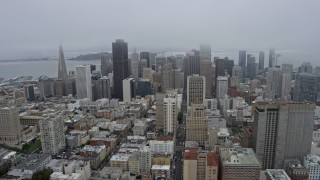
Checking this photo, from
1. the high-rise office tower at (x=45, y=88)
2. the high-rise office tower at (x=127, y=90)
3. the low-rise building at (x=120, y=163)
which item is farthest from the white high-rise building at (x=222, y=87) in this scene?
the high-rise office tower at (x=45, y=88)

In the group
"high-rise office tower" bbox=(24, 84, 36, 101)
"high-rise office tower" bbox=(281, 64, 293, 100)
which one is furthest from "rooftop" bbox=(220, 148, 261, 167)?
"high-rise office tower" bbox=(24, 84, 36, 101)

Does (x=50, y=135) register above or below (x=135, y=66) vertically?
below

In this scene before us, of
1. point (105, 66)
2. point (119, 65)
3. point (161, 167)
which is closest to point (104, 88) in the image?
point (119, 65)

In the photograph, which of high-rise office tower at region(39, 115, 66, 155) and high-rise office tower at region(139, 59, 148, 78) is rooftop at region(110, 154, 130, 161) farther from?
high-rise office tower at region(139, 59, 148, 78)

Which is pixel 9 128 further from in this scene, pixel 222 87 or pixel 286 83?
pixel 286 83

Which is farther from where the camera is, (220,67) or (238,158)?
(220,67)

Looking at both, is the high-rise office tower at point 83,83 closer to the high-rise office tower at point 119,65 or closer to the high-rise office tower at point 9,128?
the high-rise office tower at point 119,65

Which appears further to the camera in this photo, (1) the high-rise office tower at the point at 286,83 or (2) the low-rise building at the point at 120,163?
(1) the high-rise office tower at the point at 286,83
